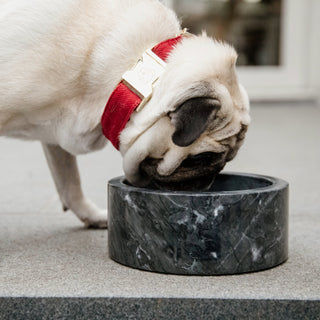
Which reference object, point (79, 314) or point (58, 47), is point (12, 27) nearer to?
point (58, 47)

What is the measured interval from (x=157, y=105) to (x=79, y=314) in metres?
0.70

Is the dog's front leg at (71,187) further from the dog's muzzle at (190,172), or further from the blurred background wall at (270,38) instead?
the blurred background wall at (270,38)

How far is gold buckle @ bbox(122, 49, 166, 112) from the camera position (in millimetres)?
2105

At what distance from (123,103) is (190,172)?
0.32 m

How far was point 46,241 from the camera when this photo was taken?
250 cm

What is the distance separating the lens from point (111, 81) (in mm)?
2213

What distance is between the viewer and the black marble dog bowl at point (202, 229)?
78.0 inches

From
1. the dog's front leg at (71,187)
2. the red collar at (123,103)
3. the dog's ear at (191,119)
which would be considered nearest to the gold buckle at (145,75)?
the red collar at (123,103)

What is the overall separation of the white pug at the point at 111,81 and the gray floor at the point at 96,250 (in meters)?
0.38

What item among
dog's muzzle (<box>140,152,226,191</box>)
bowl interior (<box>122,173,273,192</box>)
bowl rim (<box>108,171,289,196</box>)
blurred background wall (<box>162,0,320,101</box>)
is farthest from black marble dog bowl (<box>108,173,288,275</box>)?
blurred background wall (<box>162,0,320,101</box>)

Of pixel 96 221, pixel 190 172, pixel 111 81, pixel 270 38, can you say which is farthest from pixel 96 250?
pixel 270 38

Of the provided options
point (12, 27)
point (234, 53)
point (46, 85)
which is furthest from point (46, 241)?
point (234, 53)

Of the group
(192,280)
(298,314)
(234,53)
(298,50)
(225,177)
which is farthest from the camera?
(298,50)

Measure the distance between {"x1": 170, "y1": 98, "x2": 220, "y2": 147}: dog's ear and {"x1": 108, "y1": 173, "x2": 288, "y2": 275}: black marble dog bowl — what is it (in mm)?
174
